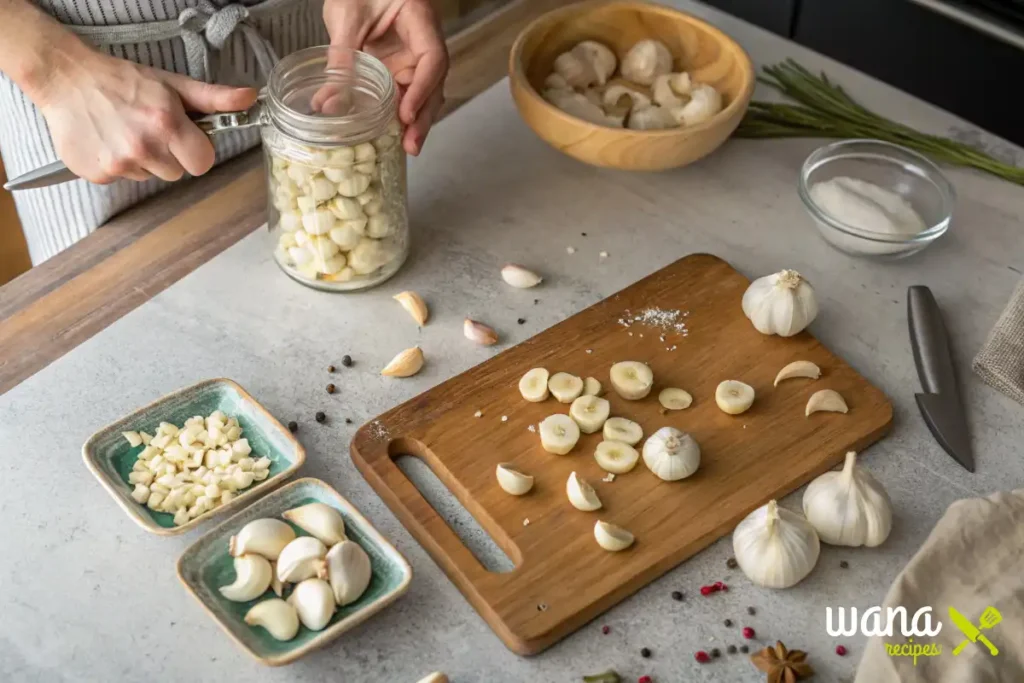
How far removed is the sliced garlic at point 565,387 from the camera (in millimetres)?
1204

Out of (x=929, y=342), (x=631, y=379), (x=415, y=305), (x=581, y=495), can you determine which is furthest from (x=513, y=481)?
(x=929, y=342)

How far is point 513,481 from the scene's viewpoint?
3.62 feet

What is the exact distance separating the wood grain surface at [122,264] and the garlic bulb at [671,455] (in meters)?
0.60

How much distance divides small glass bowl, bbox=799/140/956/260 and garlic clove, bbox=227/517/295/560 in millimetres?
775

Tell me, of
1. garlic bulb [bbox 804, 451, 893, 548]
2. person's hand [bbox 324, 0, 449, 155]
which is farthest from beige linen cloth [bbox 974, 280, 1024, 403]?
person's hand [bbox 324, 0, 449, 155]

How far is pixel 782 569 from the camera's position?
1.04 m

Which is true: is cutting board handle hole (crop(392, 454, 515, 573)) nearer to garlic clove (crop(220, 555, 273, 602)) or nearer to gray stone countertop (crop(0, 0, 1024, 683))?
gray stone countertop (crop(0, 0, 1024, 683))

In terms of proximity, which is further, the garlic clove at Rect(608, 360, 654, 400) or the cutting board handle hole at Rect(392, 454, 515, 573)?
the garlic clove at Rect(608, 360, 654, 400)

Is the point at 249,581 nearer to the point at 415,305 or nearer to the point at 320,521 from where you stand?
the point at 320,521

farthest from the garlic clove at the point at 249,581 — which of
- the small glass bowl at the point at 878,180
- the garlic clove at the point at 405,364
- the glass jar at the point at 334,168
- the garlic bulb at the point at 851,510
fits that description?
the small glass bowl at the point at 878,180

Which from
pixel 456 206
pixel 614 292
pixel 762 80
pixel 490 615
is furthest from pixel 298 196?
pixel 762 80

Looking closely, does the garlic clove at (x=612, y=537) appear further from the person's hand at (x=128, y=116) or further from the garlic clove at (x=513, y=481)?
the person's hand at (x=128, y=116)

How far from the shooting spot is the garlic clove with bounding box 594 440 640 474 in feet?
3.72

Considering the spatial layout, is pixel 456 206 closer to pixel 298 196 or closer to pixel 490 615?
pixel 298 196
